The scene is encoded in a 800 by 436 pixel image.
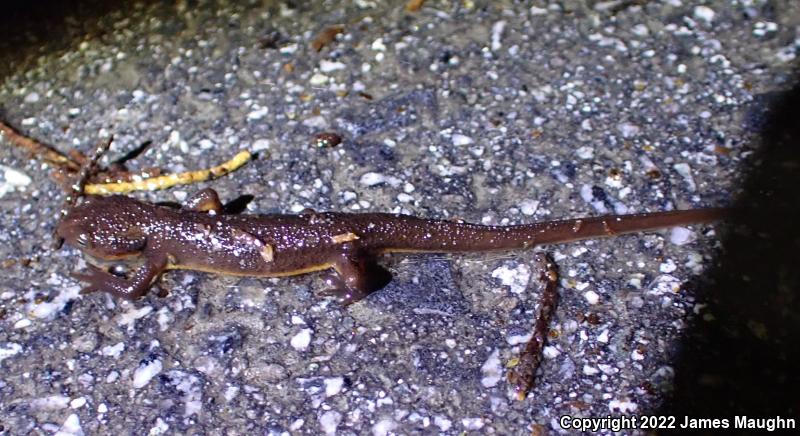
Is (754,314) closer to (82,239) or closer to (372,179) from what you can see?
(372,179)

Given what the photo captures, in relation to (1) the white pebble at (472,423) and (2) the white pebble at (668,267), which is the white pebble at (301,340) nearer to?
(1) the white pebble at (472,423)

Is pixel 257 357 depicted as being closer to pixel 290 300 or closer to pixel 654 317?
pixel 290 300

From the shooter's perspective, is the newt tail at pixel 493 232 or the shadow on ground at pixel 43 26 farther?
the shadow on ground at pixel 43 26

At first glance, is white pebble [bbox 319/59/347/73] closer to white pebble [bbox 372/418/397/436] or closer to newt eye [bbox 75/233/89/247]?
newt eye [bbox 75/233/89/247]

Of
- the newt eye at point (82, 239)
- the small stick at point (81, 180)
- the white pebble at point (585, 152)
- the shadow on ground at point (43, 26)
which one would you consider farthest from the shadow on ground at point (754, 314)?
the shadow on ground at point (43, 26)

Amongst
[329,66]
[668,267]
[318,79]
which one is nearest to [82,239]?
[318,79]

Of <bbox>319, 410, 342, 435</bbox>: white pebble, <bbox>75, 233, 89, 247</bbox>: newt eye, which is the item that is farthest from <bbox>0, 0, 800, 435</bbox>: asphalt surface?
<bbox>75, 233, 89, 247</bbox>: newt eye
